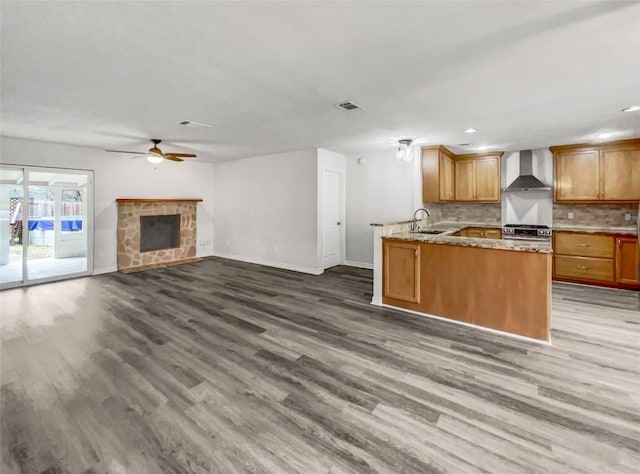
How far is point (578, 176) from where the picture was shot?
5.33 m

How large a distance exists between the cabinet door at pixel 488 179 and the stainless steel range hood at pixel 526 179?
229 mm

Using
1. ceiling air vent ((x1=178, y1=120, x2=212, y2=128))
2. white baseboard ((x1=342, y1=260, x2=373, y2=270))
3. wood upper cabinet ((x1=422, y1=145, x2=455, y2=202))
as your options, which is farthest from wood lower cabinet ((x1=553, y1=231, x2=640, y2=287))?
ceiling air vent ((x1=178, y1=120, x2=212, y2=128))

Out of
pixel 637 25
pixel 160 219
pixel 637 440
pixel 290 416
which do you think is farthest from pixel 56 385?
pixel 160 219

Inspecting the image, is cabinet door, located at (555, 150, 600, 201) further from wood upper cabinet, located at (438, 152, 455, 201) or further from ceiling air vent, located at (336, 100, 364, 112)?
ceiling air vent, located at (336, 100, 364, 112)

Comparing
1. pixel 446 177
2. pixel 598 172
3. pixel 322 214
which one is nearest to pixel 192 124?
pixel 322 214

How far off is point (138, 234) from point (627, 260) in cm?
924

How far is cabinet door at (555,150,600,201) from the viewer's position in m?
5.18

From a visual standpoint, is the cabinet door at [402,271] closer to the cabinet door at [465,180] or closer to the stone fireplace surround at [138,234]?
the cabinet door at [465,180]

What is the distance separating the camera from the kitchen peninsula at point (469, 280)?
300cm

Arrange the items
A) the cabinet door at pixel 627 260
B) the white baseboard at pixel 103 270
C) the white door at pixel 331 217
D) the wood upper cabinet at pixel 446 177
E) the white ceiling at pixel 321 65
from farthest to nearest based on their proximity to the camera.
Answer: the white door at pixel 331 217 < the white baseboard at pixel 103 270 < the wood upper cabinet at pixel 446 177 < the cabinet door at pixel 627 260 < the white ceiling at pixel 321 65

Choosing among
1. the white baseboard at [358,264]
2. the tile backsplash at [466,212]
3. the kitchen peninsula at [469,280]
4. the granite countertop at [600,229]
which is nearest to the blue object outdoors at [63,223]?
the white baseboard at [358,264]

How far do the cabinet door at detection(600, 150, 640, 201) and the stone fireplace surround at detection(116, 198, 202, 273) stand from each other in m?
8.39

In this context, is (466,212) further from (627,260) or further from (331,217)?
(331,217)

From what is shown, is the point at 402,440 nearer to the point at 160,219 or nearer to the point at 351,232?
the point at 351,232
